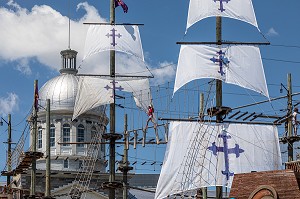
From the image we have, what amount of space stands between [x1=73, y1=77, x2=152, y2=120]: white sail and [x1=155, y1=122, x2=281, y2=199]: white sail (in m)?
10.9

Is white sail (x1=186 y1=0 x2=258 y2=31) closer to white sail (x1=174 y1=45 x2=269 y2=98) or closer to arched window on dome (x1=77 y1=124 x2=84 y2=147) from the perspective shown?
white sail (x1=174 y1=45 x2=269 y2=98)

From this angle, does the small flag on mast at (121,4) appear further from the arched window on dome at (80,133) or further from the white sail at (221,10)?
the arched window on dome at (80,133)

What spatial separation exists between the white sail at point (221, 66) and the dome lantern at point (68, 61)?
4183 centimetres

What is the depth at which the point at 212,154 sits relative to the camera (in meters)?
40.3

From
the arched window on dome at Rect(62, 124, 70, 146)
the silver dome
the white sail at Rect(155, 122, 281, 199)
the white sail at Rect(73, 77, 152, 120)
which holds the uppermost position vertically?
the silver dome

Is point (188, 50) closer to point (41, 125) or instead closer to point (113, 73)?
point (113, 73)

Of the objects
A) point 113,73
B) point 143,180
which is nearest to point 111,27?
point 113,73

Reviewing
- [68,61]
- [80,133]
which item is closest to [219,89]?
[80,133]

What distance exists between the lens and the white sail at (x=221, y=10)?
137 feet

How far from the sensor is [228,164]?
131 ft

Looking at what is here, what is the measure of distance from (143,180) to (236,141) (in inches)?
2631

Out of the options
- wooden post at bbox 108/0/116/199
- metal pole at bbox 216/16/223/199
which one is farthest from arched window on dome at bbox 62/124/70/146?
metal pole at bbox 216/16/223/199

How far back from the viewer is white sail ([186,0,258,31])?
41656 mm

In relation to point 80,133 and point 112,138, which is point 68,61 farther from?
point 112,138
